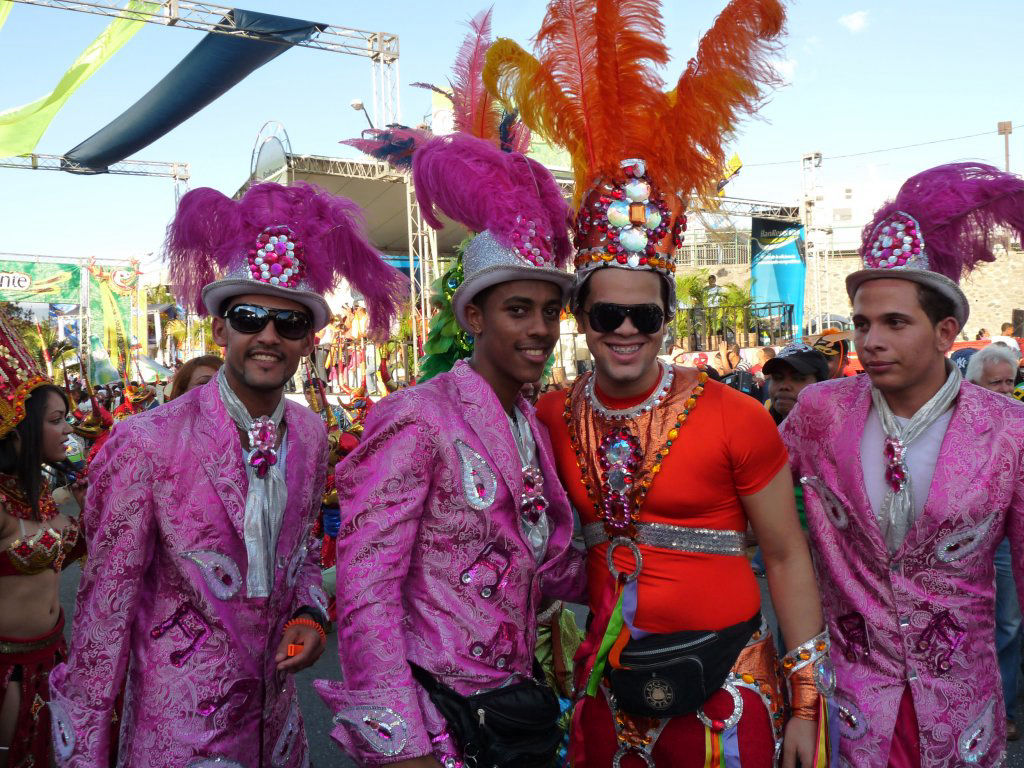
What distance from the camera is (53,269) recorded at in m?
23.2

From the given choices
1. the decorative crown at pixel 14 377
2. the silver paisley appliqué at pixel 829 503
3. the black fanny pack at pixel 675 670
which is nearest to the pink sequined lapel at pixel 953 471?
the silver paisley appliqué at pixel 829 503

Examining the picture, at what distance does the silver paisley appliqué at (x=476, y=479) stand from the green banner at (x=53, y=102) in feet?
47.0

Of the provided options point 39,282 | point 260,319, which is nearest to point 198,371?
point 260,319

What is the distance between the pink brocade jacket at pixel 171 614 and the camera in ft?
6.50

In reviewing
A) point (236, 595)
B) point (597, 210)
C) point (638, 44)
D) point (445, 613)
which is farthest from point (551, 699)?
point (638, 44)

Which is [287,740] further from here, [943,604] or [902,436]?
[902,436]

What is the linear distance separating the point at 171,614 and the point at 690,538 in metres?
1.40

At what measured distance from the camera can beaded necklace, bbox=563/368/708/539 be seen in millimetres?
2102

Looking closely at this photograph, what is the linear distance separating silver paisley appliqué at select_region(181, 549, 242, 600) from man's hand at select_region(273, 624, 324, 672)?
0.19 meters

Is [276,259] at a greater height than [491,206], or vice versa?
[491,206]

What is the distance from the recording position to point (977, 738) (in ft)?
6.88

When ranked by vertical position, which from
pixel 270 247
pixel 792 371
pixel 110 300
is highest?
pixel 110 300

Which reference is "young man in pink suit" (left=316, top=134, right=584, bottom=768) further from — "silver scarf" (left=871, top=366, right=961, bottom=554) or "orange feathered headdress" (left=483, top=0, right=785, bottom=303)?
"silver scarf" (left=871, top=366, right=961, bottom=554)

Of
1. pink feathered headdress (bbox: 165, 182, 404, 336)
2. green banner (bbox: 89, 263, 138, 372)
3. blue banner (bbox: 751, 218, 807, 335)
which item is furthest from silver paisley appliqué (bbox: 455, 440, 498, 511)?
blue banner (bbox: 751, 218, 807, 335)
